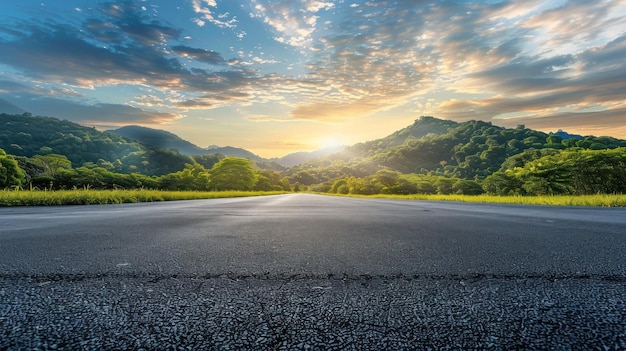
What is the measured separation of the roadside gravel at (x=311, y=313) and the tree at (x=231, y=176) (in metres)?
71.5

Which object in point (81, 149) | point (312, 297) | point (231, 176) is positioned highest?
point (81, 149)

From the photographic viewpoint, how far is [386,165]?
158 m

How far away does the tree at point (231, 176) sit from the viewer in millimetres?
72062

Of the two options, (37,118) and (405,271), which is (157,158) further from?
(405,271)

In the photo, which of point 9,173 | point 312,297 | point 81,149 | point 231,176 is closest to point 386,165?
point 231,176

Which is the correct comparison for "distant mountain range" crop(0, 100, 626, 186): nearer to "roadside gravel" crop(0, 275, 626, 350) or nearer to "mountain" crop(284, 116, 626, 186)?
"mountain" crop(284, 116, 626, 186)

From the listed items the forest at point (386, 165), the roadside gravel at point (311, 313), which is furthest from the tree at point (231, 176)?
the roadside gravel at point (311, 313)

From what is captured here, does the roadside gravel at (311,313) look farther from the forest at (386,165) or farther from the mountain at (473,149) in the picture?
the mountain at (473,149)

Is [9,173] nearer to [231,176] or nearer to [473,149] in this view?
[231,176]

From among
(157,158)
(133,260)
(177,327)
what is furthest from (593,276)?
(157,158)

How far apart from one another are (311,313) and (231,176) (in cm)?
7322

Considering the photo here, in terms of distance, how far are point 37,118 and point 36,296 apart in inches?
7355

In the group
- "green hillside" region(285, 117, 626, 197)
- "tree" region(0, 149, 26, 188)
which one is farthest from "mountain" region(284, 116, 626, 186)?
"tree" region(0, 149, 26, 188)

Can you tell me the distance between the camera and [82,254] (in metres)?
3.18
